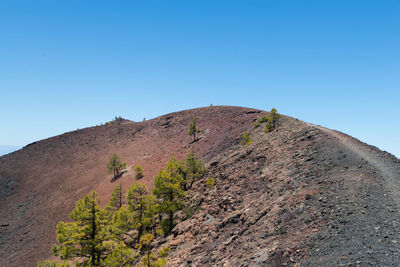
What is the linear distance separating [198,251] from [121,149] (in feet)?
199

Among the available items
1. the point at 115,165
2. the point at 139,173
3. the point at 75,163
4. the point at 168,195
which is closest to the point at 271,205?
the point at 168,195

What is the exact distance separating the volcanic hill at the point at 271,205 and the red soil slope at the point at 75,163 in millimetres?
372

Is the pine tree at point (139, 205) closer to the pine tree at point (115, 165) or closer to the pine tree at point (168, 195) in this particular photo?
the pine tree at point (168, 195)

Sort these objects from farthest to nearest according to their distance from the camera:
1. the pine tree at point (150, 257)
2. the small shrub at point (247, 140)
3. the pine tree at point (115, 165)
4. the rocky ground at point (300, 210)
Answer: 1. the pine tree at point (115, 165)
2. the small shrub at point (247, 140)
3. the pine tree at point (150, 257)
4. the rocky ground at point (300, 210)

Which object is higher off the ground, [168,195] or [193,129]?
[193,129]

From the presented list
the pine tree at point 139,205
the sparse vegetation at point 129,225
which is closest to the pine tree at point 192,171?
the sparse vegetation at point 129,225

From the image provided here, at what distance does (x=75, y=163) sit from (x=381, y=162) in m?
75.4

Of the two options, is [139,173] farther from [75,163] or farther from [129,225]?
[75,163]

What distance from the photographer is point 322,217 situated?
15.9 metres

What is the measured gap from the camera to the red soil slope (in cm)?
4962

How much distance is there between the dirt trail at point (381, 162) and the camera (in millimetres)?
18008

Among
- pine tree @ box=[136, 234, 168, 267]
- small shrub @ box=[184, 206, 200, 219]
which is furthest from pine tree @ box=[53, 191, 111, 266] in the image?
small shrub @ box=[184, 206, 200, 219]

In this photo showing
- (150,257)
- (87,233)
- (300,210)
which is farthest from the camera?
(87,233)

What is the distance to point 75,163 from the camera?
74938 millimetres
